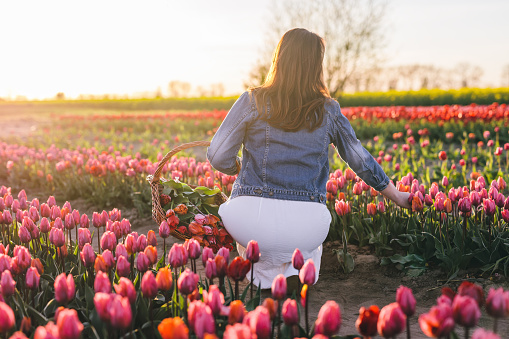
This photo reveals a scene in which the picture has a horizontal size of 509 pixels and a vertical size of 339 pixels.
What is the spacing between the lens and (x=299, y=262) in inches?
77.9

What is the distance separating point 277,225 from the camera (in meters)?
2.86

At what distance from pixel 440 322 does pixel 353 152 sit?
5.74ft

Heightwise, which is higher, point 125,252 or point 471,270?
point 125,252

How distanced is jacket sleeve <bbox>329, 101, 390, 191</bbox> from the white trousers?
1.21 feet

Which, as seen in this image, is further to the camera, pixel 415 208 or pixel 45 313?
pixel 415 208

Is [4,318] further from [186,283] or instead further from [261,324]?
[261,324]

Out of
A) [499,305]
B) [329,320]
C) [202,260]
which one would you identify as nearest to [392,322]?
[329,320]

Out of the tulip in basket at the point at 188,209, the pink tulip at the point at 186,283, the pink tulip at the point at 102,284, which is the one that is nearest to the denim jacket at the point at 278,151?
the tulip in basket at the point at 188,209

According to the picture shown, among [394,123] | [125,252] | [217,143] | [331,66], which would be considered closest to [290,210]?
[217,143]

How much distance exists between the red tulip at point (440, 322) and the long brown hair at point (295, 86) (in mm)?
1584

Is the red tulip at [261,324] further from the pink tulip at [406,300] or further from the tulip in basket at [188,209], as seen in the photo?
the tulip in basket at [188,209]

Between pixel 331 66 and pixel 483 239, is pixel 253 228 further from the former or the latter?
pixel 331 66

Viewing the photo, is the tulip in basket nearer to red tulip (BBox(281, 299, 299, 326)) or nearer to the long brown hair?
the long brown hair

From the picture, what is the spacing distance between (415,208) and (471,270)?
61cm
